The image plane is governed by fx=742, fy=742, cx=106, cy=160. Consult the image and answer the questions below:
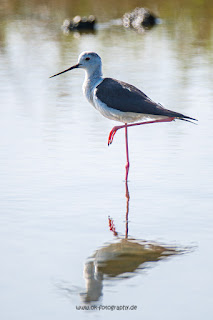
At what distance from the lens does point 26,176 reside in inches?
253

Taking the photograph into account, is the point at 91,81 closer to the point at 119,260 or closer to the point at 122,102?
the point at 122,102

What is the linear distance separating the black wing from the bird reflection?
1947mm

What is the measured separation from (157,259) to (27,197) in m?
1.56

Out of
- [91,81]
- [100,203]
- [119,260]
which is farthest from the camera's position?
[91,81]

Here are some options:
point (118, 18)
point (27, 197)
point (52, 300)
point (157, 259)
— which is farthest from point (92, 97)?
point (118, 18)

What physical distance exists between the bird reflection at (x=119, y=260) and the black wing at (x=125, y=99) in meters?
1.95

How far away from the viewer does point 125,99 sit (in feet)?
22.9

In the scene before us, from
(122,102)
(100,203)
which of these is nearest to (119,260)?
(100,203)

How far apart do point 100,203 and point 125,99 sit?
1.50 metres

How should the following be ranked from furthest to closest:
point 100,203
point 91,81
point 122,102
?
1. point 91,81
2. point 122,102
3. point 100,203

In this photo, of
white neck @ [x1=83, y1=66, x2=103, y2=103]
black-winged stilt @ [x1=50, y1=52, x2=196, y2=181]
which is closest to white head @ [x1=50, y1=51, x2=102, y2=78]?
white neck @ [x1=83, y1=66, x2=103, y2=103]

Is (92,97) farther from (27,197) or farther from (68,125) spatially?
(27,197)

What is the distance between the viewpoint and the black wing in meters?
6.83

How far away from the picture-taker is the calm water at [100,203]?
4145 millimetres
